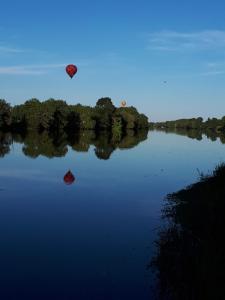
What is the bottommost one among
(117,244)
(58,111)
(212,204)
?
(117,244)

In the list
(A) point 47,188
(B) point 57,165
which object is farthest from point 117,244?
(B) point 57,165

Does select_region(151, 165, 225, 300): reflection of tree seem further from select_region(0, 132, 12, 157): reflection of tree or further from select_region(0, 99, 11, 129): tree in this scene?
select_region(0, 99, 11, 129): tree

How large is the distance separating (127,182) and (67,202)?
768 cm

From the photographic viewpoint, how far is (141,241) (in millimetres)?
13672

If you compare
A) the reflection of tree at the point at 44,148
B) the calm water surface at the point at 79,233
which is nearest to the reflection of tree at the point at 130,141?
the reflection of tree at the point at 44,148

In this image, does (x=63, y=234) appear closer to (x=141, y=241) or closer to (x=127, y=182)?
(x=141, y=241)

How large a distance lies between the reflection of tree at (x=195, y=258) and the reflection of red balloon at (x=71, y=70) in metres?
37.7

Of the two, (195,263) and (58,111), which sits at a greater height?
(58,111)

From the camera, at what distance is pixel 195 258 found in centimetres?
958

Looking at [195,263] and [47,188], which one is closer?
[195,263]

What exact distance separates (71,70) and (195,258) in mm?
42680

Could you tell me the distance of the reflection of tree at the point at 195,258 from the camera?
8.73 metres

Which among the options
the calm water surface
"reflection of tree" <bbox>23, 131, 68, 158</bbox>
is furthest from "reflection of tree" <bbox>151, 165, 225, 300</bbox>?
"reflection of tree" <bbox>23, 131, 68, 158</bbox>

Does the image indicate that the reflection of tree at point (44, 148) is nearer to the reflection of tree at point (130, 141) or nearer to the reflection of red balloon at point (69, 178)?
the reflection of tree at point (130, 141)
